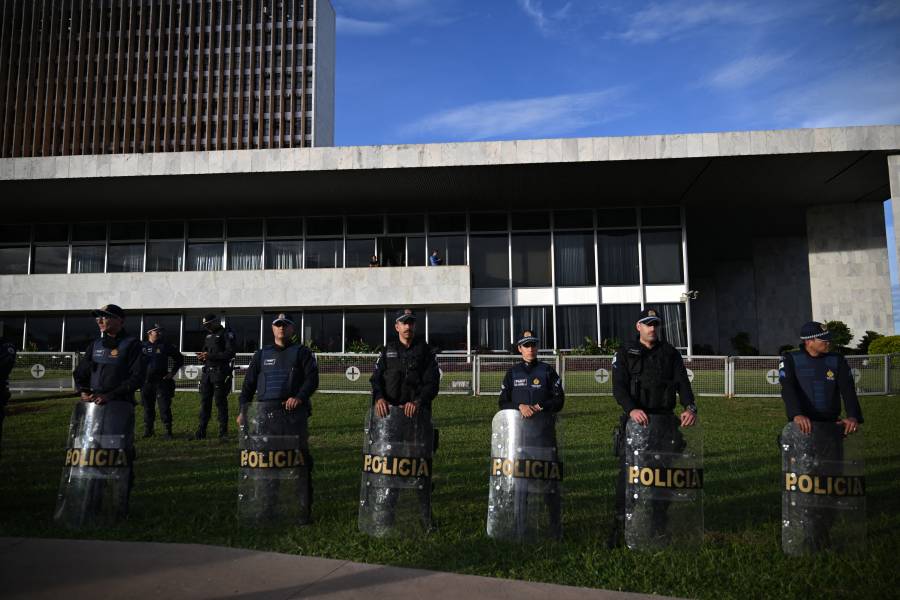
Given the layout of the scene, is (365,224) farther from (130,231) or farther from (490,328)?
(130,231)

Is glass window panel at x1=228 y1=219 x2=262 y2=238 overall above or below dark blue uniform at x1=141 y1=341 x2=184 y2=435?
above

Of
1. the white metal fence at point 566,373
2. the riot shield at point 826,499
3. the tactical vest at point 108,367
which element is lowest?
the riot shield at point 826,499

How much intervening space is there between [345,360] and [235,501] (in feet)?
33.6

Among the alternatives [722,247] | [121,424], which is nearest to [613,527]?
[121,424]

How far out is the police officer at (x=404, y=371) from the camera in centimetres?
565

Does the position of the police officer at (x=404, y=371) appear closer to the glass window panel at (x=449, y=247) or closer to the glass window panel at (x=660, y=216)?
the glass window panel at (x=449, y=247)

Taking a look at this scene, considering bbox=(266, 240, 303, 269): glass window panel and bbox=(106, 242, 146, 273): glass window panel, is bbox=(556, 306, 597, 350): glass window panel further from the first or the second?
bbox=(106, 242, 146, 273): glass window panel

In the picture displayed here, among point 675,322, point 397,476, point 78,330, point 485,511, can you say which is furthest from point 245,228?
point 397,476

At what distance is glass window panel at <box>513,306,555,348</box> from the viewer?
2697 cm

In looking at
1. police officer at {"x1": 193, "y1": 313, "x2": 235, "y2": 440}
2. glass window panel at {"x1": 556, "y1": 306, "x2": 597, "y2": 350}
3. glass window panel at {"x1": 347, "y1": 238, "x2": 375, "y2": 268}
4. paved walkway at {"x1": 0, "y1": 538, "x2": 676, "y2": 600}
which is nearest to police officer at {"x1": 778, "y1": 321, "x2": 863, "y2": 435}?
paved walkway at {"x1": 0, "y1": 538, "x2": 676, "y2": 600}

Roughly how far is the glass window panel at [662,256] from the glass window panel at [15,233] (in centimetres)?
2829

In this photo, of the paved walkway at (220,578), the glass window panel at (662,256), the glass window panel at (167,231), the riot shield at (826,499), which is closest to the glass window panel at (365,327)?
the glass window panel at (167,231)

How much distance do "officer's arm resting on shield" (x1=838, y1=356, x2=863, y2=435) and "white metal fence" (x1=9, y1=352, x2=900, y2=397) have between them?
10649 mm

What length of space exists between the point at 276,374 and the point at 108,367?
1599mm
